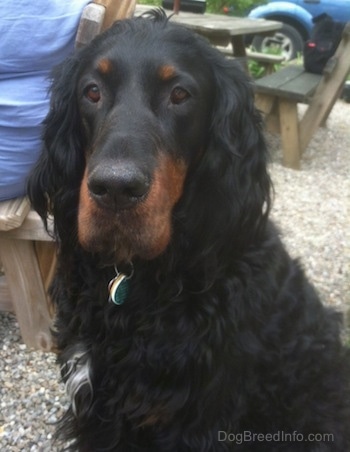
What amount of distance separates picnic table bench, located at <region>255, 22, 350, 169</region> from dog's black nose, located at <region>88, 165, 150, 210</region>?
417 cm

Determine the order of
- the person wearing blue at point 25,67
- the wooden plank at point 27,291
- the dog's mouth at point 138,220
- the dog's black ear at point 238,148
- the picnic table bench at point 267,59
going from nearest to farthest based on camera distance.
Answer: the dog's mouth at point 138,220 → the dog's black ear at point 238,148 → the person wearing blue at point 25,67 → the wooden plank at point 27,291 → the picnic table bench at point 267,59

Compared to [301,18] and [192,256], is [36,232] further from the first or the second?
[301,18]

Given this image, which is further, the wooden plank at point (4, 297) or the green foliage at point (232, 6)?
the green foliage at point (232, 6)

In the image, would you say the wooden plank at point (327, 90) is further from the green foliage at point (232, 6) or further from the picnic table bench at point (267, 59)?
the green foliage at point (232, 6)

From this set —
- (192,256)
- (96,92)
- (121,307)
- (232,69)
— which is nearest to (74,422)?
(121,307)

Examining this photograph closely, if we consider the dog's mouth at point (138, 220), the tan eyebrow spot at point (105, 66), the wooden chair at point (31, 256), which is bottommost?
the wooden chair at point (31, 256)

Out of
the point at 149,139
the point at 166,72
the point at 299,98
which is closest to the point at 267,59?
the point at 299,98

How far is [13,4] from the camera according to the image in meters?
2.42

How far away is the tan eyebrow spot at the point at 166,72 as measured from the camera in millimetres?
1736

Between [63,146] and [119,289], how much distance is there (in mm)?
523

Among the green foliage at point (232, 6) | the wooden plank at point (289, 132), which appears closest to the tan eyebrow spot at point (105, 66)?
the wooden plank at point (289, 132)

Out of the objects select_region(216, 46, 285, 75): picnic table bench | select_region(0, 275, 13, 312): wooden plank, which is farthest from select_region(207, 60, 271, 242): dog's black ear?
select_region(216, 46, 285, 75): picnic table bench

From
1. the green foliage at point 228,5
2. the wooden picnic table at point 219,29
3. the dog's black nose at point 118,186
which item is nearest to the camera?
the dog's black nose at point 118,186

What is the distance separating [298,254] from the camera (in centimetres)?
418
